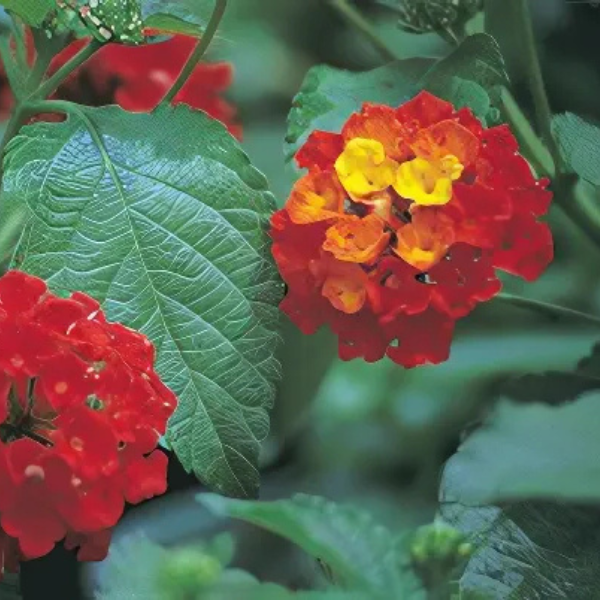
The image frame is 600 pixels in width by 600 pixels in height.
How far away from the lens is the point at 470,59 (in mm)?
598

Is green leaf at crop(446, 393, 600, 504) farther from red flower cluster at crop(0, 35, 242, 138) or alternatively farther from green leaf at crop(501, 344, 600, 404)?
red flower cluster at crop(0, 35, 242, 138)

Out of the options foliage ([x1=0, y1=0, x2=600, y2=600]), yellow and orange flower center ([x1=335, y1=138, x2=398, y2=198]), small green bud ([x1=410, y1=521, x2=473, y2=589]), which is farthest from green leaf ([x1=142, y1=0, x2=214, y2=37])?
small green bud ([x1=410, y1=521, x2=473, y2=589])

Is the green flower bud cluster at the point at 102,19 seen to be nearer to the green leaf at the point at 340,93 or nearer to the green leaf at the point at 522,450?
the green leaf at the point at 340,93

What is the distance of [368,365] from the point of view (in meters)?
0.62

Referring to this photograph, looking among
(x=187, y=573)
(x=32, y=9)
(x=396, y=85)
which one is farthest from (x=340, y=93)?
(x=187, y=573)

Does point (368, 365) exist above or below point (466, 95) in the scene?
below

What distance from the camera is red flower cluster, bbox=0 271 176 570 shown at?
448 mm

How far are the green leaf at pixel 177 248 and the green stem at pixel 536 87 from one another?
0.12 metres

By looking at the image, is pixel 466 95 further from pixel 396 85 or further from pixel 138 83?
pixel 138 83

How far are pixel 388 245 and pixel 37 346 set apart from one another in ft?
0.46

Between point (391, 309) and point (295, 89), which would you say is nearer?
point (391, 309)

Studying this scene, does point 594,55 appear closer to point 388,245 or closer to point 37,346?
point 388,245

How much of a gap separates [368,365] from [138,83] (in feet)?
0.50

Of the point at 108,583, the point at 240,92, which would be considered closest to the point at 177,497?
the point at 108,583
